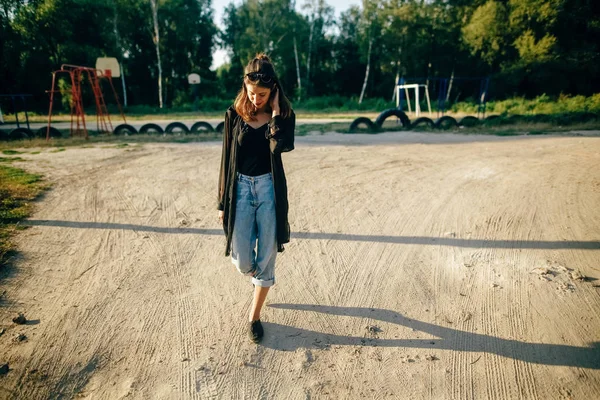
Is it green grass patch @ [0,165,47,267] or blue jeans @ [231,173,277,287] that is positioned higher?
blue jeans @ [231,173,277,287]

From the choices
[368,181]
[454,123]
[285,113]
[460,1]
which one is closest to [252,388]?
[285,113]

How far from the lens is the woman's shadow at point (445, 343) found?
2496 millimetres

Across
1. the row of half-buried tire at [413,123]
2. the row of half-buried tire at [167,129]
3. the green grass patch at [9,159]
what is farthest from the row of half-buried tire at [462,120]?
the green grass patch at [9,159]

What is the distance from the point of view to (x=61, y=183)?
6.79 meters

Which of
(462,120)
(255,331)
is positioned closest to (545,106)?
(462,120)

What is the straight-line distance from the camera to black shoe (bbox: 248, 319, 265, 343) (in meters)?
2.72

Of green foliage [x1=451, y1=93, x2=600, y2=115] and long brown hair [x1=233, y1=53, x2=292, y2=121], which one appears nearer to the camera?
long brown hair [x1=233, y1=53, x2=292, y2=121]

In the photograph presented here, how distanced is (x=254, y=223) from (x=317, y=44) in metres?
39.6

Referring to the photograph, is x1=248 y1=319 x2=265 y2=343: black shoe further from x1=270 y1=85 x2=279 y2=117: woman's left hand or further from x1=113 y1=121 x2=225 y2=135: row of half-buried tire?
x1=113 y1=121 x2=225 y2=135: row of half-buried tire

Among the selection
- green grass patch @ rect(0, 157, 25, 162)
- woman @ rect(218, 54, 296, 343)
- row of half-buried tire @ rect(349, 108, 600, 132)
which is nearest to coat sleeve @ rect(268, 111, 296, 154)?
woman @ rect(218, 54, 296, 343)

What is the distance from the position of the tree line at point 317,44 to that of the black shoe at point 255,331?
21980 mm

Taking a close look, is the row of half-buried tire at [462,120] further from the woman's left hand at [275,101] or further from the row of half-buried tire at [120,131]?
the woman's left hand at [275,101]

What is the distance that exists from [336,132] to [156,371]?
12.1 m

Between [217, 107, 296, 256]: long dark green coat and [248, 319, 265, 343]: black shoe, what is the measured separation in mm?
607
